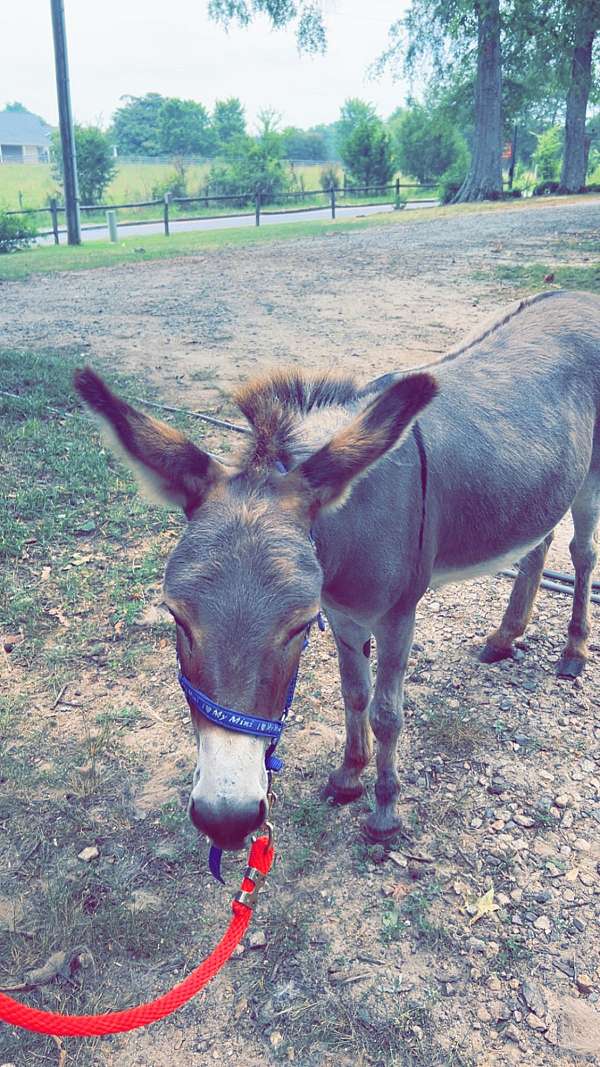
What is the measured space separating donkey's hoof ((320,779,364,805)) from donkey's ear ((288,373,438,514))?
1.57 metres

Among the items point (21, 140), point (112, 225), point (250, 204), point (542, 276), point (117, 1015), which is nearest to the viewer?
point (117, 1015)

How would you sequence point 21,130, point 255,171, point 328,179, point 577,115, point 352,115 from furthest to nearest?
1. point 21,130
2. point 352,115
3. point 255,171
4. point 328,179
5. point 577,115

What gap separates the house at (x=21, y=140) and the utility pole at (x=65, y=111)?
88874 millimetres

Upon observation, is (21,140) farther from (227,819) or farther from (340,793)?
(227,819)

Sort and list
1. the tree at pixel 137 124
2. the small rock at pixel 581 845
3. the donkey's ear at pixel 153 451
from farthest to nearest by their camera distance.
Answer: the tree at pixel 137 124 < the small rock at pixel 581 845 < the donkey's ear at pixel 153 451

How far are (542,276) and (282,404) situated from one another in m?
11.1

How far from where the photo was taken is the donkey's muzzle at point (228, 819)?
1.56 m

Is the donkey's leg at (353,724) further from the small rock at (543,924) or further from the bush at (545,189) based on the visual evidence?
the bush at (545,189)

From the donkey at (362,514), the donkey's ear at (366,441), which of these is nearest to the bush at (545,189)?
the donkey at (362,514)

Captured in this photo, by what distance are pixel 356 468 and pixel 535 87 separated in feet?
126

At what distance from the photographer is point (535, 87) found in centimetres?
3278

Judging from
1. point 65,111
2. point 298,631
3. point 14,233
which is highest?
point 65,111

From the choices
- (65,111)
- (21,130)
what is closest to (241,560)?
(65,111)

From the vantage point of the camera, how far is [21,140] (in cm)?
9788
